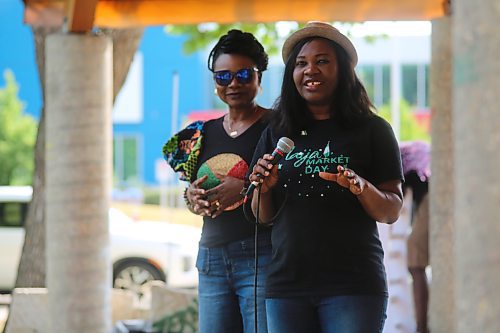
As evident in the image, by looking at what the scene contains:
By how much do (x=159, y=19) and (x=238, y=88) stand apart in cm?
368

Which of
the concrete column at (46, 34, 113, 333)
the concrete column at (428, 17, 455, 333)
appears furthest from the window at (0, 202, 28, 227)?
the concrete column at (428, 17, 455, 333)

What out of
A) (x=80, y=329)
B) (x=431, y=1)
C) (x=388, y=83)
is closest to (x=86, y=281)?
(x=80, y=329)

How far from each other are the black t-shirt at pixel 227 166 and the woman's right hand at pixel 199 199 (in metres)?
0.05

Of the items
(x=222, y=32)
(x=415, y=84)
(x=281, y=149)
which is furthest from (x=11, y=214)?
(x=415, y=84)

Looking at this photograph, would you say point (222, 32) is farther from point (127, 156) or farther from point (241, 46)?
point (127, 156)

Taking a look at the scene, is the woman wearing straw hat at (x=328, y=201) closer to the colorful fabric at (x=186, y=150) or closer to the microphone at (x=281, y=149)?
the microphone at (x=281, y=149)

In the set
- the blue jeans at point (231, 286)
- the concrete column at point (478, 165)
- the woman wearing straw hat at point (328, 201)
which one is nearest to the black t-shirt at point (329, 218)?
the woman wearing straw hat at point (328, 201)

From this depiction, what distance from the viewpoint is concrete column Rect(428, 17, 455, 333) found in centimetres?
785

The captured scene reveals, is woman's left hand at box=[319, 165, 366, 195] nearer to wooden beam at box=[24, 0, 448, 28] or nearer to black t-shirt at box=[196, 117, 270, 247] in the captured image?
black t-shirt at box=[196, 117, 270, 247]

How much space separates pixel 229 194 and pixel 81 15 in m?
3.26

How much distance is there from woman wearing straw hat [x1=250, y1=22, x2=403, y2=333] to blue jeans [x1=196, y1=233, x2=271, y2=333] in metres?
0.42

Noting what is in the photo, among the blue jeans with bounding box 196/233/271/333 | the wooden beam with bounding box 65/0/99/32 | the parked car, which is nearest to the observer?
the blue jeans with bounding box 196/233/271/333

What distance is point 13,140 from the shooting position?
109 ft

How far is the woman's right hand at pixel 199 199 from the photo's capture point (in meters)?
4.44
